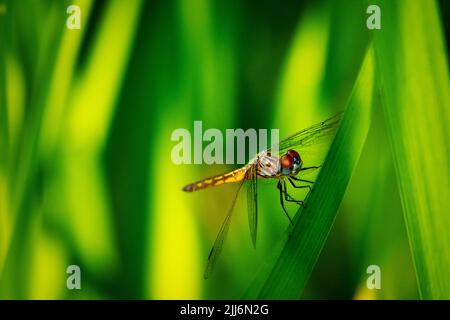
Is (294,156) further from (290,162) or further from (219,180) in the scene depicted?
(219,180)

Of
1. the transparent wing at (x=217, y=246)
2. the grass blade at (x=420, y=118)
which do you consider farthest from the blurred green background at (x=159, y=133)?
the grass blade at (x=420, y=118)

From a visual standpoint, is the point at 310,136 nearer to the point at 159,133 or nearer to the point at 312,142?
the point at 312,142

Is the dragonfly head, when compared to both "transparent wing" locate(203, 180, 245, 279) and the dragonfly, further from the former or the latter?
"transparent wing" locate(203, 180, 245, 279)

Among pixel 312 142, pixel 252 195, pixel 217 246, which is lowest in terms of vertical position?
pixel 217 246

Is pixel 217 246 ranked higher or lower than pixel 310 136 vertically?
lower

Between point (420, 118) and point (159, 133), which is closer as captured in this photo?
point (420, 118)

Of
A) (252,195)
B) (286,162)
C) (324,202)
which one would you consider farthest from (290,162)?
(324,202)

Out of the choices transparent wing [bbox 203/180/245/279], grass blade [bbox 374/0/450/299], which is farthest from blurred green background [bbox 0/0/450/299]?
grass blade [bbox 374/0/450/299]

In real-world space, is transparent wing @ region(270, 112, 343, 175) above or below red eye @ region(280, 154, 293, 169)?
above
